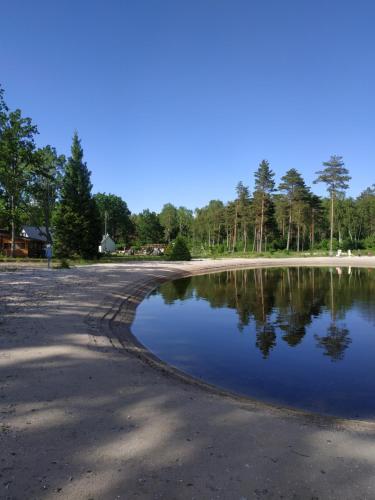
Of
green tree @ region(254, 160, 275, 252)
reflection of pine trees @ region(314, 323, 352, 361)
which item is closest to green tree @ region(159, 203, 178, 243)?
green tree @ region(254, 160, 275, 252)

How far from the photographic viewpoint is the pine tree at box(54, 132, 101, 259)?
3669 cm

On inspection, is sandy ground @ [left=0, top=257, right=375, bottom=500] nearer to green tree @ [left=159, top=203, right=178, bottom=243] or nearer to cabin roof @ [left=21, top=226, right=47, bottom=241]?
cabin roof @ [left=21, top=226, right=47, bottom=241]

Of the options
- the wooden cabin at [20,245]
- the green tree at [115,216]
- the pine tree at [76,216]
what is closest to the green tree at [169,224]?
the green tree at [115,216]

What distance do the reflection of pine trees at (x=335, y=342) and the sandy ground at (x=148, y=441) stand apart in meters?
4.44

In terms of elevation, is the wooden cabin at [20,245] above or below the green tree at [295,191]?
below

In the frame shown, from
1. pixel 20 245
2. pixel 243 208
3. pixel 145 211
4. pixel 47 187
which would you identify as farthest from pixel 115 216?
pixel 20 245

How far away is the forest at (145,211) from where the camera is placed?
32156mm

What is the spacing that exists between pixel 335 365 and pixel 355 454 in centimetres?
500

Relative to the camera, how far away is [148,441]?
3682mm

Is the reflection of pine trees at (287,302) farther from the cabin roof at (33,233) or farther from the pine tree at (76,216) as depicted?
the cabin roof at (33,233)

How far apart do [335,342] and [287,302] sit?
686 centimetres

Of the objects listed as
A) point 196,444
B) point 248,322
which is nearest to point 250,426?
point 196,444

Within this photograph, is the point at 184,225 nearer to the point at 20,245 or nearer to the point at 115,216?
the point at 115,216

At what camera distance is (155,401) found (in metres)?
4.89
